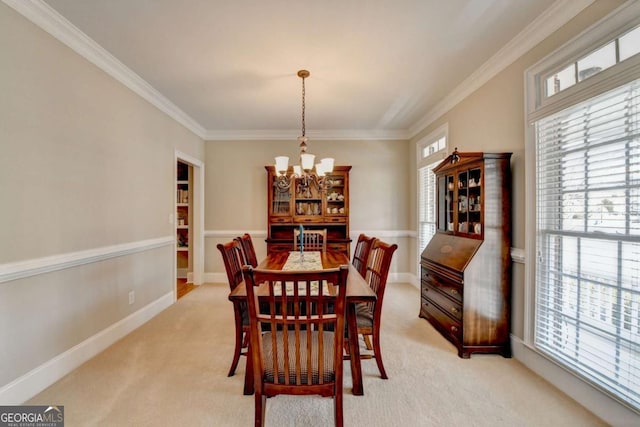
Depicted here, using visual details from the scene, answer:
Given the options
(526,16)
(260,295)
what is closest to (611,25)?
(526,16)

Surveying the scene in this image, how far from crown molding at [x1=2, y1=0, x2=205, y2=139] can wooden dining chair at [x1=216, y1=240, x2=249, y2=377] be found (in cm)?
198

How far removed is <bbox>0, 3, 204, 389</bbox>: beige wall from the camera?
1771mm

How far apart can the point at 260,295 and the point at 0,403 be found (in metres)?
1.74

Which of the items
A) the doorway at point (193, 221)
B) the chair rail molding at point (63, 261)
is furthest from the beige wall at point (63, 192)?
the doorway at point (193, 221)

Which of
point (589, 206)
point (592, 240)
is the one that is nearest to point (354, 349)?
point (592, 240)

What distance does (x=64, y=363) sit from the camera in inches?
83.5

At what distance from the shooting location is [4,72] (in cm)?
173

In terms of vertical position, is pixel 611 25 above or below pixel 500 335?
above

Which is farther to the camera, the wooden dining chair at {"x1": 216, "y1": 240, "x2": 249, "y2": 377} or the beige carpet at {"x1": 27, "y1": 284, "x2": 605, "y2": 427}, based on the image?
the wooden dining chair at {"x1": 216, "y1": 240, "x2": 249, "y2": 377}

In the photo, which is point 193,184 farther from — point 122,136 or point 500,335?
point 500,335

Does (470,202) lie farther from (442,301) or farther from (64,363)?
(64,363)

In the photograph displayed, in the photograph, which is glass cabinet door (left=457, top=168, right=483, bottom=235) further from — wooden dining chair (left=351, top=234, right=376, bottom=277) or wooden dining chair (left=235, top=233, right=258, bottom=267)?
wooden dining chair (left=235, top=233, right=258, bottom=267)

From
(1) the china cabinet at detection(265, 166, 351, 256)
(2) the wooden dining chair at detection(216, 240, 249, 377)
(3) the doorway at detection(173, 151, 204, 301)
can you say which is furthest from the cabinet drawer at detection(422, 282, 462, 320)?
(3) the doorway at detection(173, 151, 204, 301)

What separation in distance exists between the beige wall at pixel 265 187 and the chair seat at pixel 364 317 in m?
2.74
